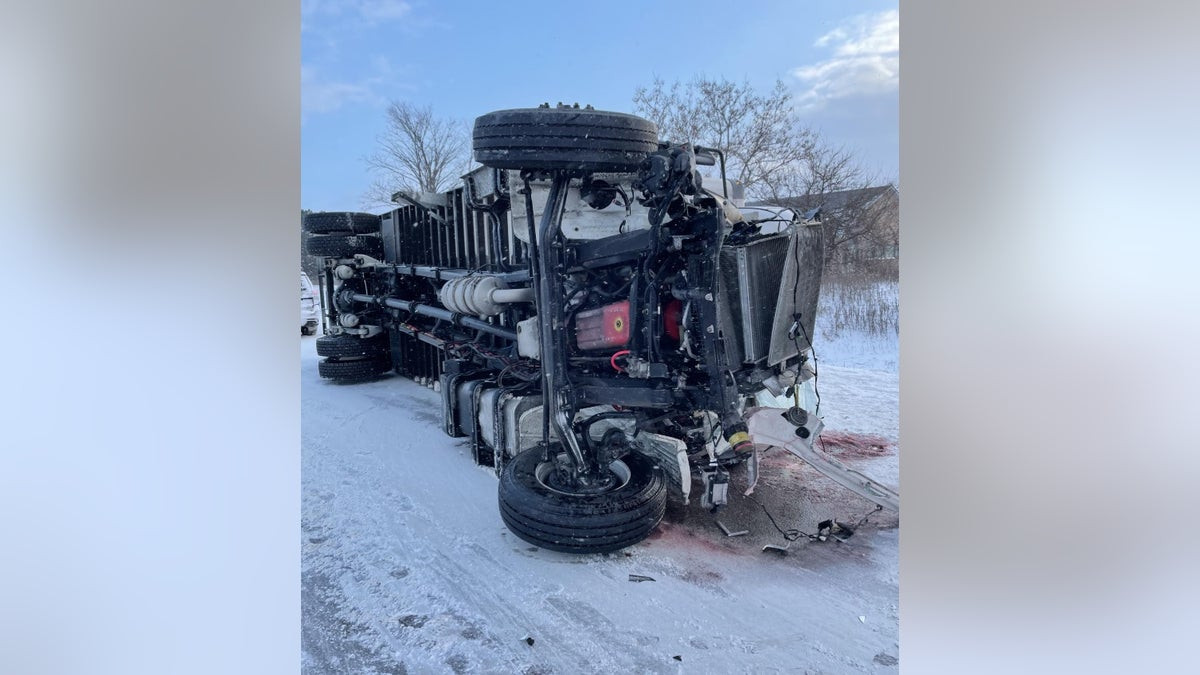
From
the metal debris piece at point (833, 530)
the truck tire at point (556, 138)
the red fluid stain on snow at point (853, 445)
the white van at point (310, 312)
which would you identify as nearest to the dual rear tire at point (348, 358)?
the white van at point (310, 312)

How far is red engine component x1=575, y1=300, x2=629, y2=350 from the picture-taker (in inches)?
120

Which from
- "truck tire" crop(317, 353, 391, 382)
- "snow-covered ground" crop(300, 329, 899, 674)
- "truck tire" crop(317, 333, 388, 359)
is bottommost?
"snow-covered ground" crop(300, 329, 899, 674)

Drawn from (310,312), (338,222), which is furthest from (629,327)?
(310,312)

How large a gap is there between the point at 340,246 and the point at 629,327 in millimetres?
5713

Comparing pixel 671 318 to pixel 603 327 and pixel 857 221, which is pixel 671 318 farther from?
pixel 857 221

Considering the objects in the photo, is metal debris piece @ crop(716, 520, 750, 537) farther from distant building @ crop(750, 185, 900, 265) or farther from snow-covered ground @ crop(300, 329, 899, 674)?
distant building @ crop(750, 185, 900, 265)

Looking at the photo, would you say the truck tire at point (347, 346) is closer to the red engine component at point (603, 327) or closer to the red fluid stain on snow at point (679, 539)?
the red engine component at point (603, 327)

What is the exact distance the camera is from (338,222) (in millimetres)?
7422

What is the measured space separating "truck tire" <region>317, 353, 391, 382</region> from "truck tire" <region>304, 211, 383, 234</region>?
1588 millimetres

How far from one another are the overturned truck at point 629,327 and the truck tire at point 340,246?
414 centimetres

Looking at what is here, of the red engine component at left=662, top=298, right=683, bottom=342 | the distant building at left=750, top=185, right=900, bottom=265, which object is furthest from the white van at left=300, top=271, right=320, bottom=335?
the distant building at left=750, top=185, right=900, bottom=265

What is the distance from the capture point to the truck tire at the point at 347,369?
277 inches
